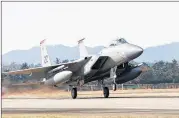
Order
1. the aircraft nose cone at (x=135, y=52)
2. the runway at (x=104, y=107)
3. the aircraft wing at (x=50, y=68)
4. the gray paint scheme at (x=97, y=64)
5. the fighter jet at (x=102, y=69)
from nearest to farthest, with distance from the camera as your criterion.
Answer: the runway at (x=104, y=107)
the aircraft nose cone at (x=135, y=52)
the gray paint scheme at (x=97, y=64)
the fighter jet at (x=102, y=69)
the aircraft wing at (x=50, y=68)

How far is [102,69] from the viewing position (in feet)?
120

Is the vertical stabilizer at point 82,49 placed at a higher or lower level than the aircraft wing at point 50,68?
higher

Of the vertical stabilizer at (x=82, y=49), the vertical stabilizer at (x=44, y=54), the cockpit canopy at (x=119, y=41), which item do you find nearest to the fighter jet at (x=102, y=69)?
the cockpit canopy at (x=119, y=41)

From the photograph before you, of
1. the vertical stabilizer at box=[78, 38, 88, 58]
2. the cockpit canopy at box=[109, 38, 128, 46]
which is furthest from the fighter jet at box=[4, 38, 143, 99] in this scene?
the vertical stabilizer at box=[78, 38, 88, 58]

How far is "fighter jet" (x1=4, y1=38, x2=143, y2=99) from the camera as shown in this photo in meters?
35.7

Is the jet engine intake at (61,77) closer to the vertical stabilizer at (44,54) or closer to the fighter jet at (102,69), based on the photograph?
the fighter jet at (102,69)

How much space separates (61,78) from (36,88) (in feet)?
14.8

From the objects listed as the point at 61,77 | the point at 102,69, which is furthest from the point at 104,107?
the point at 61,77

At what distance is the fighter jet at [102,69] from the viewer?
3566 cm

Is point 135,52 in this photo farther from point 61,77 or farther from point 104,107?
point 104,107

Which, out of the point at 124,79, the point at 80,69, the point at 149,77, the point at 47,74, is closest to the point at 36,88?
the point at 47,74

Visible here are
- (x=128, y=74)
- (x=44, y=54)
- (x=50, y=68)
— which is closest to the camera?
(x=128, y=74)

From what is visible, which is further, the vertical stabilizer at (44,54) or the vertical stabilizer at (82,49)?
the vertical stabilizer at (44,54)

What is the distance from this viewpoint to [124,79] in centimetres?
3772
